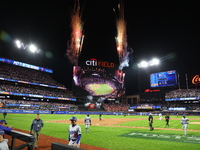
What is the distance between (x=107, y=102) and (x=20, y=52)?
6198 centimetres

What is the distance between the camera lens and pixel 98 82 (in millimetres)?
102500

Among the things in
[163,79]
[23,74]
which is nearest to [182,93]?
[163,79]

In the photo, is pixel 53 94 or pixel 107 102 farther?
pixel 107 102

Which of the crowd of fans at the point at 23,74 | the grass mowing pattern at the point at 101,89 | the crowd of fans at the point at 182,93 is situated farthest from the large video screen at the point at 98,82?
the crowd of fans at the point at 182,93

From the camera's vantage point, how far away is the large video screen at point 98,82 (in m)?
96.1

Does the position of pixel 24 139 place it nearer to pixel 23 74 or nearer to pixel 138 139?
pixel 138 139

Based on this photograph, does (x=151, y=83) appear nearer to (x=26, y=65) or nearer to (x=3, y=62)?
(x=26, y=65)

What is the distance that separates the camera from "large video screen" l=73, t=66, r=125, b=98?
96.1 metres

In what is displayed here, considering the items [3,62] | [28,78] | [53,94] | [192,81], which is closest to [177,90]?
[192,81]

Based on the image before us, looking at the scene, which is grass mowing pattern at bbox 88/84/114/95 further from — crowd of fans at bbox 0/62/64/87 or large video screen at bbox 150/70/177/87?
large video screen at bbox 150/70/177/87

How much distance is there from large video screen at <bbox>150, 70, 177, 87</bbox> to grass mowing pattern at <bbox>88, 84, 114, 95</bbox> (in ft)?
86.7

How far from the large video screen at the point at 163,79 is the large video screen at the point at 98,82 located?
2077cm

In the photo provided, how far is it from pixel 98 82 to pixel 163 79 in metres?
39.3

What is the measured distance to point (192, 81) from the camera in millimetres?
81562
